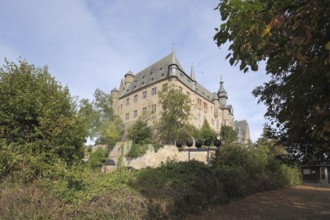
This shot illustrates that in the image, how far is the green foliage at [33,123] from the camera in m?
8.02

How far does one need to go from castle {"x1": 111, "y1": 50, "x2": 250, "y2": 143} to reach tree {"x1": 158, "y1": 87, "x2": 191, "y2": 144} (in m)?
3.97

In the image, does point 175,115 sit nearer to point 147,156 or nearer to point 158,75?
point 147,156

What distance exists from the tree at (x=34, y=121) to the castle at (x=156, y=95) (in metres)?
29.3

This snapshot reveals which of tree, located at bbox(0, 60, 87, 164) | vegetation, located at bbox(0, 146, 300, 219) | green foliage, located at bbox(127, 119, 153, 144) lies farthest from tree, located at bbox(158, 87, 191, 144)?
tree, located at bbox(0, 60, 87, 164)

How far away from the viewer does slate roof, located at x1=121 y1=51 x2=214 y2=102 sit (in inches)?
1759

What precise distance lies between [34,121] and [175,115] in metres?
26.4

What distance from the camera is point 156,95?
44.3 m

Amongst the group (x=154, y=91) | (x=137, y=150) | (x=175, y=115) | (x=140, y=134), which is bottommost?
(x=137, y=150)

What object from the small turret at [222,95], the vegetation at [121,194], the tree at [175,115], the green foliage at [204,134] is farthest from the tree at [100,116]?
the vegetation at [121,194]

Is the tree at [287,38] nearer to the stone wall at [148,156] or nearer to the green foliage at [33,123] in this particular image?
the green foliage at [33,123]

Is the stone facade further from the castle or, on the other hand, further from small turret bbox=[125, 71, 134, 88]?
small turret bbox=[125, 71, 134, 88]

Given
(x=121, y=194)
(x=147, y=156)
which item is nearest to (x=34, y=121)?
(x=121, y=194)

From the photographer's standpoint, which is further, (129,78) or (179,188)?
(129,78)

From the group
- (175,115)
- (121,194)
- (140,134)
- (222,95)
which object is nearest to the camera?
(121,194)
